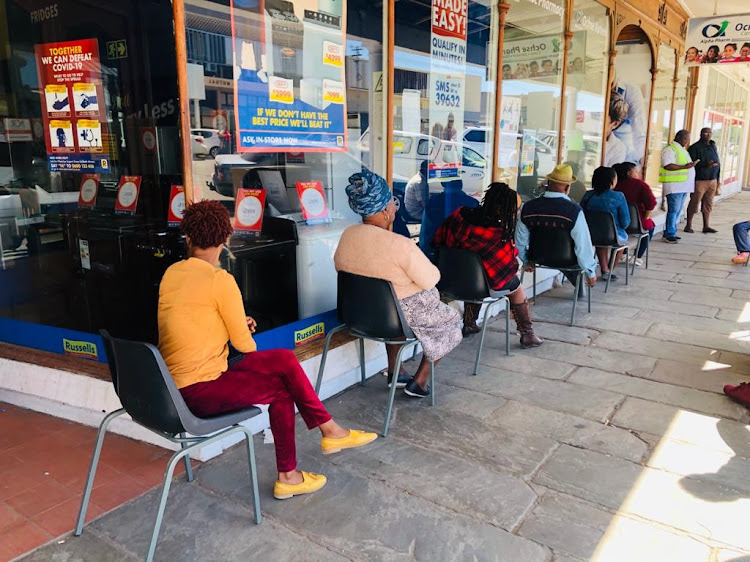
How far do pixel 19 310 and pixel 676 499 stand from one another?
3831 millimetres

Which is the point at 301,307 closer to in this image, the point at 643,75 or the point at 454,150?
the point at 454,150

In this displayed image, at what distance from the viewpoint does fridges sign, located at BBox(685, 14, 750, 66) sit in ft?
27.8

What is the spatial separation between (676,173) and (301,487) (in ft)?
25.0

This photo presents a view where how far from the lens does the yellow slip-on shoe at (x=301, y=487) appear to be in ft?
7.63

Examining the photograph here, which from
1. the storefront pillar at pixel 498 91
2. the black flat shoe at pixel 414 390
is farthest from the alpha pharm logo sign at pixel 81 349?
the storefront pillar at pixel 498 91

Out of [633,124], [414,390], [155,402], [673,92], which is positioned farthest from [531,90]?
[673,92]

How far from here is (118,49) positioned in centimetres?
396

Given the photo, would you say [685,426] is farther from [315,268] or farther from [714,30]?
[714,30]

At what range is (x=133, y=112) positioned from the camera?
3832mm

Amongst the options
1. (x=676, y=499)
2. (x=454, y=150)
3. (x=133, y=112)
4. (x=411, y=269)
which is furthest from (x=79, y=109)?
(x=676, y=499)

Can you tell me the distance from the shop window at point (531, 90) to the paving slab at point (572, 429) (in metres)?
2.81

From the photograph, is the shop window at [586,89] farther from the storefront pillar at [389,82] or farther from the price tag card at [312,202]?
the price tag card at [312,202]

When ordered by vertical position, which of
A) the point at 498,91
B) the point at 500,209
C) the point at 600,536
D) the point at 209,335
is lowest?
the point at 600,536

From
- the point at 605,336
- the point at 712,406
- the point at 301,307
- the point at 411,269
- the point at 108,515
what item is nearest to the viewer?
the point at 108,515
